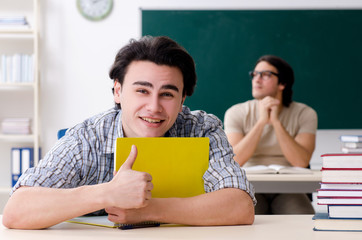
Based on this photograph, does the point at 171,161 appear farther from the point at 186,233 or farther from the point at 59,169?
the point at 59,169

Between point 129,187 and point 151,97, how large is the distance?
360 mm

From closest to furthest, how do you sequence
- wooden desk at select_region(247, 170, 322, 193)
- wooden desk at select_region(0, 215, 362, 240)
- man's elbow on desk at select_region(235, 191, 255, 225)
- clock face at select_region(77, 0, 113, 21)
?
wooden desk at select_region(0, 215, 362, 240) → man's elbow on desk at select_region(235, 191, 255, 225) → wooden desk at select_region(247, 170, 322, 193) → clock face at select_region(77, 0, 113, 21)

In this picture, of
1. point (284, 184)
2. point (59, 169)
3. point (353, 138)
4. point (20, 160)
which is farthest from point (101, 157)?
point (20, 160)

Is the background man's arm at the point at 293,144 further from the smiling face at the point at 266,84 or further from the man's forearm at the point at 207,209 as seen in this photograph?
the man's forearm at the point at 207,209

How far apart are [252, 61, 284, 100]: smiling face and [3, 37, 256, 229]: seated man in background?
162cm

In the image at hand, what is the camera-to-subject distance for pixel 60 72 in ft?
15.9

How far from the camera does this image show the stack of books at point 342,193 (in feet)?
4.24

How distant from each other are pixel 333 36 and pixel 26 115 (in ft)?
9.97

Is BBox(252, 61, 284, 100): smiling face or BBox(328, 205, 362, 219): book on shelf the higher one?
BBox(252, 61, 284, 100): smiling face

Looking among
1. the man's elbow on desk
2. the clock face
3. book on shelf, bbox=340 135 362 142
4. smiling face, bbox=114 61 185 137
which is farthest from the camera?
the clock face

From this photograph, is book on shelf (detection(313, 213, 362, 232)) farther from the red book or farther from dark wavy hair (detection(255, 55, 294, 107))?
dark wavy hair (detection(255, 55, 294, 107))

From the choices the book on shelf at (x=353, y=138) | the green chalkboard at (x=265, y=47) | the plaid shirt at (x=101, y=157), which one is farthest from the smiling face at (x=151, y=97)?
the green chalkboard at (x=265, y=47)

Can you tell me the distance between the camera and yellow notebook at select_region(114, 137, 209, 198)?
4.34 feet

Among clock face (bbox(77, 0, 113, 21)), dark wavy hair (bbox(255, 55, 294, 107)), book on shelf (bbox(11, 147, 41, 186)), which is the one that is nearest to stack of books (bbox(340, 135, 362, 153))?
dark wavy hair (bbox(255, 55, 294, 107))
